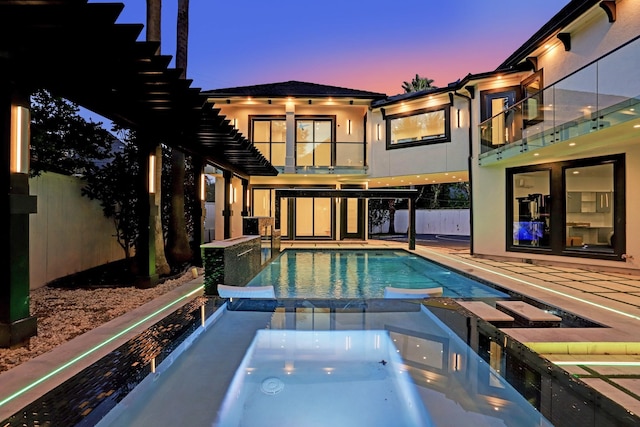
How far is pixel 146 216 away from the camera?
6.58m

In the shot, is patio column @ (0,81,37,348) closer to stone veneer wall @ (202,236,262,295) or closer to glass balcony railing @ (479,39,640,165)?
stone veneer wall @ (202,236,262,295)

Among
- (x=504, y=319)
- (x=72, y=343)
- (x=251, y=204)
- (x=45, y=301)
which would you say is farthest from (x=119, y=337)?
(x=251, y=204)

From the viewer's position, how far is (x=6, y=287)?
357cm

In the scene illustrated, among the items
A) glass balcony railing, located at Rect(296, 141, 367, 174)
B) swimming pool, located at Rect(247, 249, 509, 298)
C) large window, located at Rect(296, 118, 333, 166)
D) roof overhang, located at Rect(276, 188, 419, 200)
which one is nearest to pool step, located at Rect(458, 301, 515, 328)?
swimming pool, located at Rect(247, 249, 509, 298)

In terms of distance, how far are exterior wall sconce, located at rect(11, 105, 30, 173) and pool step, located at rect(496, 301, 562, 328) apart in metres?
6.02

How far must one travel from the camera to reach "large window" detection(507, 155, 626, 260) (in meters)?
8.81

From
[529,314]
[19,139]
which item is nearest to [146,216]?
[19,139]

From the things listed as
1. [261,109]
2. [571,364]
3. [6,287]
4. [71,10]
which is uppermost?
[261,109]

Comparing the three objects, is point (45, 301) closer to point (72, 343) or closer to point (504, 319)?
point (72, 343)

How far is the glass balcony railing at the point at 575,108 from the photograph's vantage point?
6871mm

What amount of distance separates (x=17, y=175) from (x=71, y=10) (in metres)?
1.81

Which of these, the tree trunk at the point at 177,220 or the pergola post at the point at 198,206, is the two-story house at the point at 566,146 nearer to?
the pergola post at the point at 198,206

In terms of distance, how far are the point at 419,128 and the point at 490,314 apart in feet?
38.7

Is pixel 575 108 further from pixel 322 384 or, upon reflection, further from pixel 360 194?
pixel 322 384
